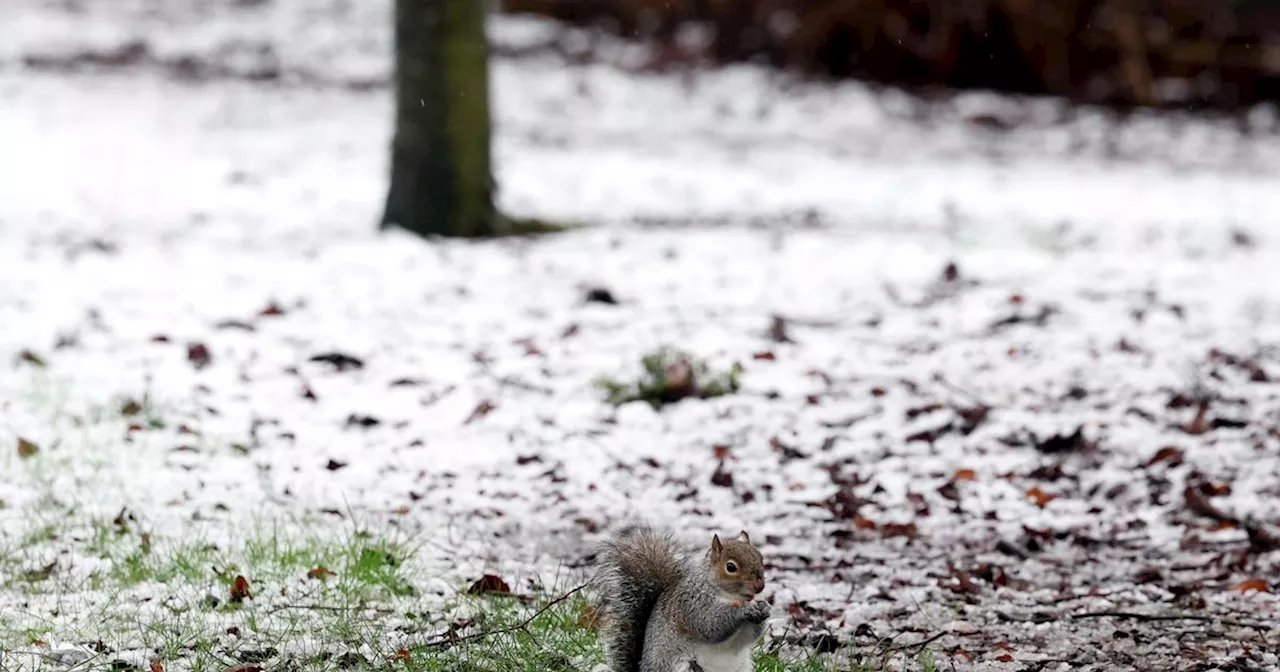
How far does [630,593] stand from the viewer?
11.3ft

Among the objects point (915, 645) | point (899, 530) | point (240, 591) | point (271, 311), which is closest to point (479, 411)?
point (271, 311)

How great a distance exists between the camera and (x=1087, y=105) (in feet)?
51.2

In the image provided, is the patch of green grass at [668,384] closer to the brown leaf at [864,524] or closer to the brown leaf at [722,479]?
the brown leaf at [722,479]

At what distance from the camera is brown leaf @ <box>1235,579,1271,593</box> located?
181 inches

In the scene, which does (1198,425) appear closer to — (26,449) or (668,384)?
(668,384)

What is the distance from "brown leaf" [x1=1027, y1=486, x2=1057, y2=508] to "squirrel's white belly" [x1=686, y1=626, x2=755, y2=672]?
8.48 ft

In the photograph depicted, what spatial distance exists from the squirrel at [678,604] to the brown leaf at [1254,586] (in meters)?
2.10

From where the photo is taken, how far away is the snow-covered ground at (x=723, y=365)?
4.86m

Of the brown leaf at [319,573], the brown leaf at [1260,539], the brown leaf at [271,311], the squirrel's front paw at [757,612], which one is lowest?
the brown leaf at [271,311]

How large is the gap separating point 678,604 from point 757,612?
24cm

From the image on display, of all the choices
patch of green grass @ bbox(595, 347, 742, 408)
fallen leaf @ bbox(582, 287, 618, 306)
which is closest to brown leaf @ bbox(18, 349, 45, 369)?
patch of green grass @ bbox(595, 347, 742, 408)

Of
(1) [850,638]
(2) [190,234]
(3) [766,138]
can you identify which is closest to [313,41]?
(3) [766,138]

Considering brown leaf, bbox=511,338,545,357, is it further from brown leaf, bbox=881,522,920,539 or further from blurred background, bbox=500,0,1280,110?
blurred background, bbox=500,0,1280,110

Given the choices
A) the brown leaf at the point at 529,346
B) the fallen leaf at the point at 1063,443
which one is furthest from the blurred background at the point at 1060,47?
the fallen leaf at the point at 1063,443
